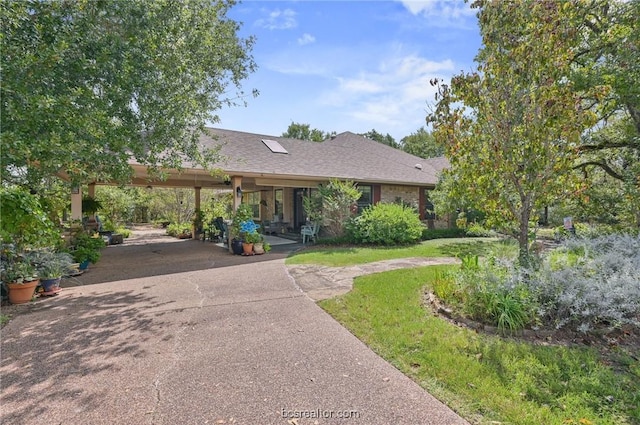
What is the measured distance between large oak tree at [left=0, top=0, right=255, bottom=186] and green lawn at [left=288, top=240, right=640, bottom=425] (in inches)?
196

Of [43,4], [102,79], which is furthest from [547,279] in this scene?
[43,4]

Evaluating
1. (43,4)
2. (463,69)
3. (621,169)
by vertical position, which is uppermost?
(43,4)

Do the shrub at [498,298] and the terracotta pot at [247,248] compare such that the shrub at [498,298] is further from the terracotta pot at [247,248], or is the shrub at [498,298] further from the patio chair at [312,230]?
A: the patio chair at [312,230]

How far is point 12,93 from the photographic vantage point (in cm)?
444

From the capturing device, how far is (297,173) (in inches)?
481

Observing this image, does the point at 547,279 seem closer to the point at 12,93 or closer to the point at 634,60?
the point at 634,60

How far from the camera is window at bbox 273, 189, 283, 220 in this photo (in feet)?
56.9

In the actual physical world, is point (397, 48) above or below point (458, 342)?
above

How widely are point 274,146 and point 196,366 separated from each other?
478 inches

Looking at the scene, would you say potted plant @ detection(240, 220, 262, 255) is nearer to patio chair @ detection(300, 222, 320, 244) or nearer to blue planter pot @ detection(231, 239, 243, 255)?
blue planter pot @ detection(231, 239, 243, 255)

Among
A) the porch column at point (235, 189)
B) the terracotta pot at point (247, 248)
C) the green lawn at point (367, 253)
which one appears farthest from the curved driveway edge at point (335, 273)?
the porch column at point (235, 189)

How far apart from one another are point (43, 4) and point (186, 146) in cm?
333

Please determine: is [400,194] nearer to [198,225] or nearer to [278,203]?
[278,203]

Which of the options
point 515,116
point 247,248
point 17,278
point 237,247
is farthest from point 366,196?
point 17,278
